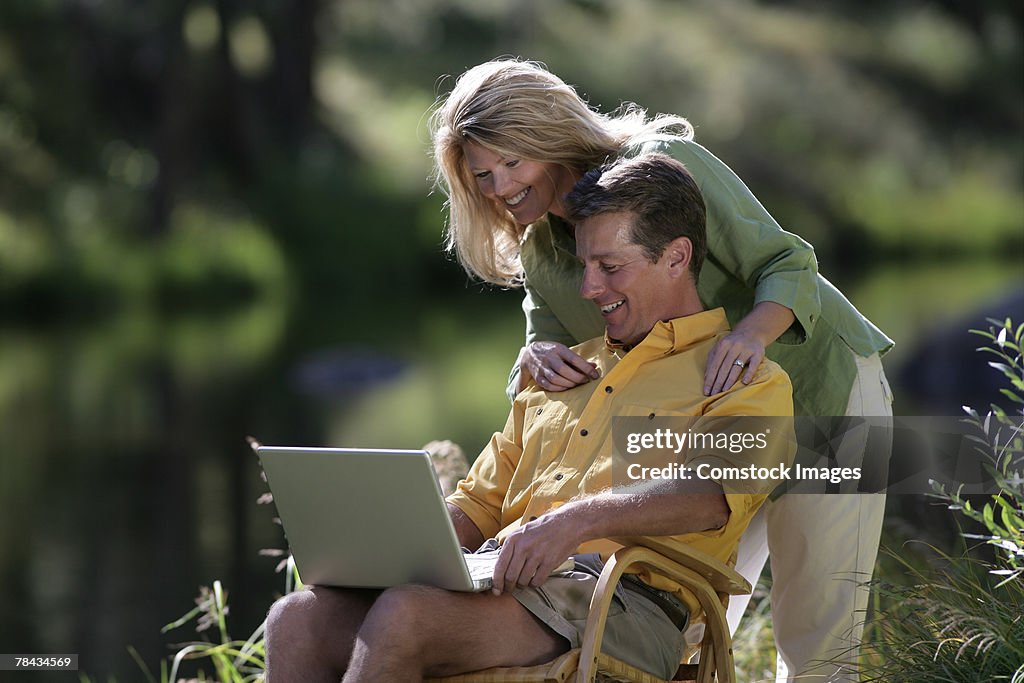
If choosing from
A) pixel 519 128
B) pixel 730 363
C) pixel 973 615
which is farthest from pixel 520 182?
pixel 973 615

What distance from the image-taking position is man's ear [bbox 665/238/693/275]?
2764 millimetres

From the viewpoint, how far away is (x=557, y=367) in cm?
292

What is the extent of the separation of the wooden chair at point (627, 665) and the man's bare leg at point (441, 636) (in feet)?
0.11

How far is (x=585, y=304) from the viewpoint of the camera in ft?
10.4

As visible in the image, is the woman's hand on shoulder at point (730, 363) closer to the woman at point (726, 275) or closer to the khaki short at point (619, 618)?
the woman at point (726, 275)

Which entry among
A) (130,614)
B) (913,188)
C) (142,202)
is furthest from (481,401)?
(913,188)

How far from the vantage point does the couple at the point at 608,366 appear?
8.12 ft

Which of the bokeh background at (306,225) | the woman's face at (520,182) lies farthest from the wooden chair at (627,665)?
the bokeh background at (306,225)

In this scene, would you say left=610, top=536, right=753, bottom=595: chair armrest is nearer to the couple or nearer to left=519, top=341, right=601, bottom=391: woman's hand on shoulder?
the couple

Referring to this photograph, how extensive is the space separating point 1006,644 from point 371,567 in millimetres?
1038

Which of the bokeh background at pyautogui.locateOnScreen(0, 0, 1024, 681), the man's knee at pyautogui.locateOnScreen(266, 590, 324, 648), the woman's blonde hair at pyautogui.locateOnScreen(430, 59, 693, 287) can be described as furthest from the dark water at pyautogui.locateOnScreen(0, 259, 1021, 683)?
the man's knee at pyautogui.locateOnScreen(266, 590, 324, 648)

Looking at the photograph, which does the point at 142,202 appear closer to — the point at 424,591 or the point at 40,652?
the point at 40,652

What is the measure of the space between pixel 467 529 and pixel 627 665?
53 centimetres

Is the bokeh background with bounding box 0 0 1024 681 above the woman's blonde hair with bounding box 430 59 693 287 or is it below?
below
